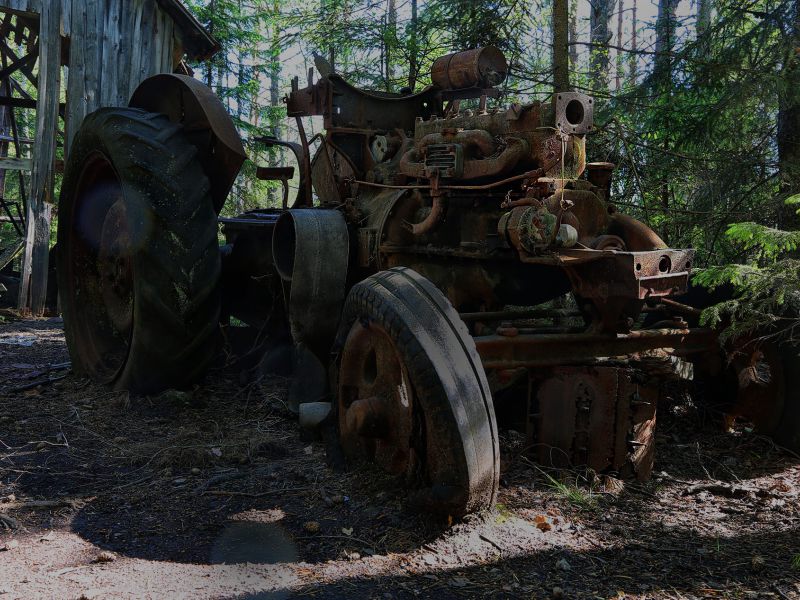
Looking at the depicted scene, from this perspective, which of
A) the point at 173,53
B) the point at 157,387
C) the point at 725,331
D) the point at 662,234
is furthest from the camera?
the point at 173,53

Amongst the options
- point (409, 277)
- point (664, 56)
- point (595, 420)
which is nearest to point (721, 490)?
point (595, 420)

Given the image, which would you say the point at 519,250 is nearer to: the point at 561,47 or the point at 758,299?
the point at 758,299

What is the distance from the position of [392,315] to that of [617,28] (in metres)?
27.8

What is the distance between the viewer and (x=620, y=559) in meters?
3.02

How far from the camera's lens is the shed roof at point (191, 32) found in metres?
9.60

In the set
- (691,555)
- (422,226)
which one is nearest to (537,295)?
(422,226)

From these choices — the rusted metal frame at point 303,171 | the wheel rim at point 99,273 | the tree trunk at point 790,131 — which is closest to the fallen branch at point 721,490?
the tree trunk at point 790,131

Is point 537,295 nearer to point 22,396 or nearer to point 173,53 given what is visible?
point 22,396

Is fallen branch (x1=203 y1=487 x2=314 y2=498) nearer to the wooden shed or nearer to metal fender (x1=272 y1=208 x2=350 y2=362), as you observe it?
metal fender (x1=272 y1=208 x2=350 y2=362)

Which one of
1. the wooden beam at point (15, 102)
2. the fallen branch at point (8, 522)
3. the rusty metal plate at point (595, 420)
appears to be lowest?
the fallen branch at point (8, 522)

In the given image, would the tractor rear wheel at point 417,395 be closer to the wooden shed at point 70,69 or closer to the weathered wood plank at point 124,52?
the wooden shed at point 70,69

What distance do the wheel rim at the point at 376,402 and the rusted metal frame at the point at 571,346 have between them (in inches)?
17.7

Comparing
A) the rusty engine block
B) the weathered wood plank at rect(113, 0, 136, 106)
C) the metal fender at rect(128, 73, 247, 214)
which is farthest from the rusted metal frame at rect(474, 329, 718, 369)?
the weathered wood plank at rect(113, 0, 136, 106)

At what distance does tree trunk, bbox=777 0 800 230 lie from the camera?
5.27 metres
